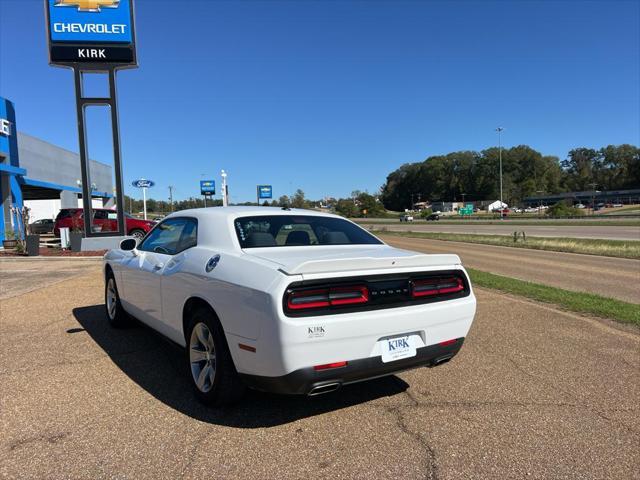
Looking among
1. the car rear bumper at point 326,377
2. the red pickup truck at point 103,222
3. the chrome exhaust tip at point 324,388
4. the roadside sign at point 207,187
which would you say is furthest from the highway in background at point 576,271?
the roadside sign at point 207,187

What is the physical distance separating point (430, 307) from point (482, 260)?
14.8 m

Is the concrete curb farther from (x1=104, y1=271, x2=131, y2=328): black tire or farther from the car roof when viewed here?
the car roof

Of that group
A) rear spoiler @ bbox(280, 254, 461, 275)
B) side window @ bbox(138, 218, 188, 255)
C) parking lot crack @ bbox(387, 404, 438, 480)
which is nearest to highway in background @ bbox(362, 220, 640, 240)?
rear spoiler @ bbox(280, 254, 461, 275)

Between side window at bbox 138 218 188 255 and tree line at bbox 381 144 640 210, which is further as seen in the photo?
tree line at bbox 381 144 640 210

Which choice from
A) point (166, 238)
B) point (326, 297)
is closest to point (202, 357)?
point (326, 297)

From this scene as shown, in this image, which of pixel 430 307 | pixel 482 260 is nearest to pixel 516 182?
pixel 482 260

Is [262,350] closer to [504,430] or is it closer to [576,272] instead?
[504,430]

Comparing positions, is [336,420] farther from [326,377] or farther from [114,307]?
[114,307]

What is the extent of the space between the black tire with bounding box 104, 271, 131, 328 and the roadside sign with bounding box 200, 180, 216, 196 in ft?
143

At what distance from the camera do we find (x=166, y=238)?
4.79 metres

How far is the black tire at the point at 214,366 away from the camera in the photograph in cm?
328

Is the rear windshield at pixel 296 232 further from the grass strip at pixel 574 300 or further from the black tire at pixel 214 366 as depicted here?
the grass strip at pixel 574 300

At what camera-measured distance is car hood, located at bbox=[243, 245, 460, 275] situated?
9.72ft

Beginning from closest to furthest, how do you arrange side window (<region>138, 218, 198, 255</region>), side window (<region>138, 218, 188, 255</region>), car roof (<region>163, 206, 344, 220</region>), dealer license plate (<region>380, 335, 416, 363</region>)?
dealer license plate (<region>380, 335, 416, 363</region>) < car roof (<region>163, 206, 344, 220</region>) < side window (<region>138, 218, 198, 255</region>) < side window (<region>138, 218, 188, 255</region>)
